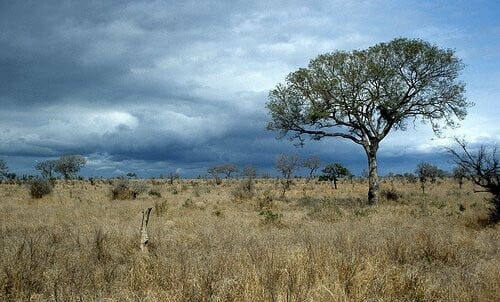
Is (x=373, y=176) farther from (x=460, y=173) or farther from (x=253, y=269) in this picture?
(x=253, y=269)

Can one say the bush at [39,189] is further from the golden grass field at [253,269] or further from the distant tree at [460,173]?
the distant tree at [460,173]

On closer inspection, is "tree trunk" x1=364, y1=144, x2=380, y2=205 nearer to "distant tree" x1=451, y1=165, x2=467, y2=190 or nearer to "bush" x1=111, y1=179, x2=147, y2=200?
"distant tree" x1=451, y1=165, x2=467, y2=190

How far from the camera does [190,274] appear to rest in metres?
6.46

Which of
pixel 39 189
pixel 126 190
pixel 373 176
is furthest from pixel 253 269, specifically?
pixel 39 189

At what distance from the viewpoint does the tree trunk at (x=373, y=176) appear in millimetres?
25750

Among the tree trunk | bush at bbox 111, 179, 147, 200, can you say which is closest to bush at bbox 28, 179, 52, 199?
bush at bbox 111, 179, 147, 200

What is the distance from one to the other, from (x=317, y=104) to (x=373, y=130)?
4.30 metres

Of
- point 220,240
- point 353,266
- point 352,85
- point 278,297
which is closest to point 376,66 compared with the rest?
point 352,85

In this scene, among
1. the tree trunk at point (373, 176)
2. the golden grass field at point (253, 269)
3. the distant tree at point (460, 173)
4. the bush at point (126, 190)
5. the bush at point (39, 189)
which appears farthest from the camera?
the bush at point (39, 189)

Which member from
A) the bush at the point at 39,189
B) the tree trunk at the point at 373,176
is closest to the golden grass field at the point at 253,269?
the tree trunk at the point at 373,176

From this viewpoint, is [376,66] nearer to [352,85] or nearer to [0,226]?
[352,85]

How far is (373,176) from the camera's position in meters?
26.1

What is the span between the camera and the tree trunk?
2575cm

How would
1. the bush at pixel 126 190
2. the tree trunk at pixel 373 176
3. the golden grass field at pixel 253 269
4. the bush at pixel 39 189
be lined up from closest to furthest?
1. the golden grass field at pixel 253 269
2. the tree trunk at pixel 373 176
3. the bush at pixel 126 190
4. the bush at pixel 39 189
